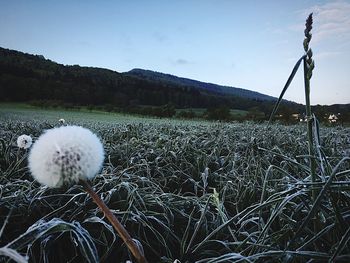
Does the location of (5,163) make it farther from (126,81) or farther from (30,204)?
(126,81)

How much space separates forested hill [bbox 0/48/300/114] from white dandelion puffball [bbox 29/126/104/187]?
36.4m

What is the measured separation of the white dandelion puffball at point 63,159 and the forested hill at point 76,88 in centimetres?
3637

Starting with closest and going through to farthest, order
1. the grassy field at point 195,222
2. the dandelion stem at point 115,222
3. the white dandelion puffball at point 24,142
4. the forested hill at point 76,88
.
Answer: the dandelion stem at point 115,222 → the grassy field at point 195,222 → the white dandelion puffball at point 24,142 → the forested hill at point 76,88

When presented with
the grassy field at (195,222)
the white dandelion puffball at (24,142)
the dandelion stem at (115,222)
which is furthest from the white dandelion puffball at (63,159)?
the white dandelion puffball at (24,142)

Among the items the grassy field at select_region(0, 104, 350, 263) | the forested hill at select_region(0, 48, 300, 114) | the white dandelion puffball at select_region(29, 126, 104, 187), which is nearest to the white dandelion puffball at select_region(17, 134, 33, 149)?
the grassy field at select_region(0, 104, 350, 263)

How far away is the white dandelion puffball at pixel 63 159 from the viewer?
2.60ft

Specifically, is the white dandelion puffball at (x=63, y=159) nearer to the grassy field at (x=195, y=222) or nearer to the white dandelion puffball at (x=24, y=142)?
the grassy field at (x=195, y=222)

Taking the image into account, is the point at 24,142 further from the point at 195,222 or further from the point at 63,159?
the point at 63,159

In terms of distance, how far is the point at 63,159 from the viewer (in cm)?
80

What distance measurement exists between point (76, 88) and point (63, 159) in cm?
4702

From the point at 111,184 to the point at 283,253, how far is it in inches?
61.5

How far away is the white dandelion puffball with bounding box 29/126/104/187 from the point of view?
31.2 inches

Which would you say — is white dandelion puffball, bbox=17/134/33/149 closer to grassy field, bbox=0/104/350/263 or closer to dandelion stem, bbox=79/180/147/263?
grassy field, bbox=0/104/350/263

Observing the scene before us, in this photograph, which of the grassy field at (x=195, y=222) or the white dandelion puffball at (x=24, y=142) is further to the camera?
the white dandelion puffball at (x=24, y=142)
